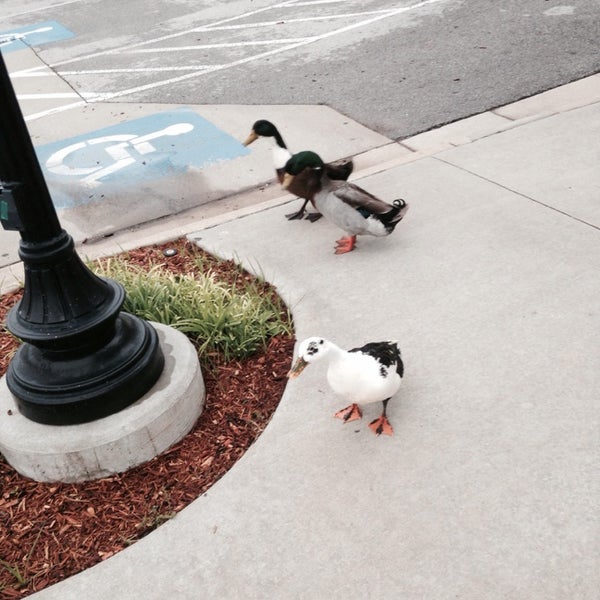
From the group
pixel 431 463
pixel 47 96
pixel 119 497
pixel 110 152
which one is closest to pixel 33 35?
pixel 47 96

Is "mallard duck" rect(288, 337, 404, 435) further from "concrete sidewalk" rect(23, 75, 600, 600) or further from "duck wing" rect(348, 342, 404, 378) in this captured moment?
"concrete sidewalk" rect(23, 75, 600, 600)

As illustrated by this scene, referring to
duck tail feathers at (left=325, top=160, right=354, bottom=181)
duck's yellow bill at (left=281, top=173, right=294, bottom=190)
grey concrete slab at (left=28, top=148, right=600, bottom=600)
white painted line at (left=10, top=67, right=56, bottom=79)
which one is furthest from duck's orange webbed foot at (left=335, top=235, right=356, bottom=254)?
white painted line at (left=10, top=67, right=56, bottom=79)

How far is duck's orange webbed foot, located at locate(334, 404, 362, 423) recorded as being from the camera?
3445 millimetres

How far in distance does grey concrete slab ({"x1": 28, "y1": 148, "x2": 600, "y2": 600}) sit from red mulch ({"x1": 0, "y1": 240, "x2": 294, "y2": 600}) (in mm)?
126

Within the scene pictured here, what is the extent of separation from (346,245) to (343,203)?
346 mm

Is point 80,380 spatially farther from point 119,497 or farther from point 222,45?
point 222,45

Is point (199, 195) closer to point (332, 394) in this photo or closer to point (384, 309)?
point (384, 309)

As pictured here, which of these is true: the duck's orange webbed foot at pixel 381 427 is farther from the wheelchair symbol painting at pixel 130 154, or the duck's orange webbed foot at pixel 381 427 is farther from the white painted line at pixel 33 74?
the white painted line at pixel 33 74

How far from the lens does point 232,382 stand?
387 cm

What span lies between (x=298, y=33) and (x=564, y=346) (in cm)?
819

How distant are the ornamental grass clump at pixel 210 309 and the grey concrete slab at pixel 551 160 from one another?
7.41 ft

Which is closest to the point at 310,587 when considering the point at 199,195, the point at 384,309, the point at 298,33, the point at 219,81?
the point at 384,309

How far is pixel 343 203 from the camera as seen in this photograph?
4707mm

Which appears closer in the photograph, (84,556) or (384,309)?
(84,556)
